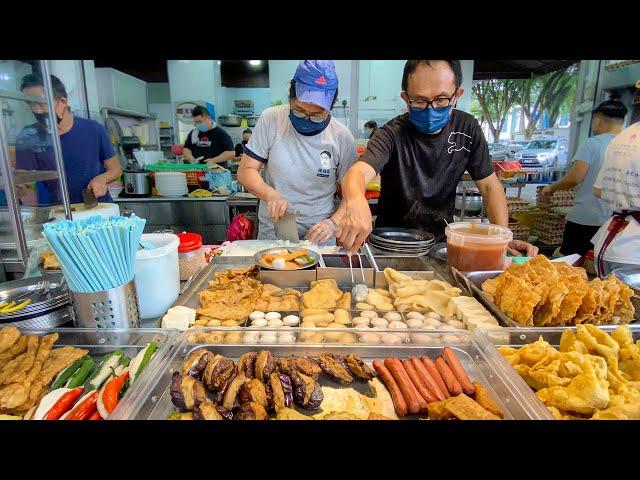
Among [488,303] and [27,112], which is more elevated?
[27,112]

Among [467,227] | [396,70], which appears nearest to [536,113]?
[396,70]

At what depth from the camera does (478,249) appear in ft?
6.88

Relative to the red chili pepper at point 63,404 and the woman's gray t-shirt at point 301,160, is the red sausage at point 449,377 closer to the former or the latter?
the red chili pepper at point 63,404

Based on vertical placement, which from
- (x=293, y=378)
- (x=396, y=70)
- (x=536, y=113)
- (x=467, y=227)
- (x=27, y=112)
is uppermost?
(x=396, y=70)

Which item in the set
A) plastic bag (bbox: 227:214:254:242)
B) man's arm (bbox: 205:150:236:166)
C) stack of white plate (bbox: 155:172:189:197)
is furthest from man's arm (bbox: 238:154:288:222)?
man's arm (bbox: 205:150:236:166)

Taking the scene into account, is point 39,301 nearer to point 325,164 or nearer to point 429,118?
point 325,164

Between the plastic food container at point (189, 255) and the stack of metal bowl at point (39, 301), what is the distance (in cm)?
56

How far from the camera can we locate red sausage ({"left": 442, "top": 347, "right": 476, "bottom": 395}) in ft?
4.29

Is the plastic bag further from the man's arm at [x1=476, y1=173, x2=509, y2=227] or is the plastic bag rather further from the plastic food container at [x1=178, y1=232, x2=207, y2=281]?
the man's arm at [x1=476, y1=173, x2=509, y2=227]

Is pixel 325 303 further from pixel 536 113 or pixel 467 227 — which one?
pixel 536 113

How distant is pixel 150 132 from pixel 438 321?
38.6 ft

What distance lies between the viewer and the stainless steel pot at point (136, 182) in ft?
19.2

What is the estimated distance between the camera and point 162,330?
1490 millimetres
